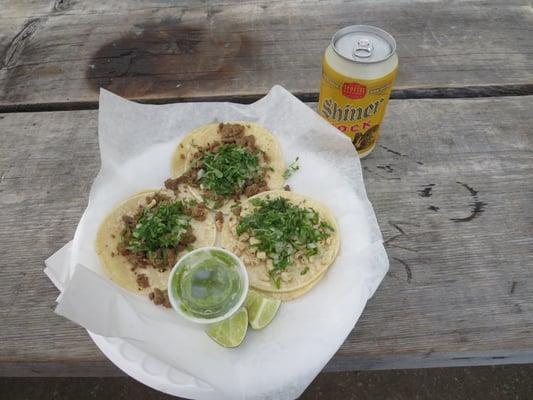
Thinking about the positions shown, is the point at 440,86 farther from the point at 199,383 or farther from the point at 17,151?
the point at 17,151

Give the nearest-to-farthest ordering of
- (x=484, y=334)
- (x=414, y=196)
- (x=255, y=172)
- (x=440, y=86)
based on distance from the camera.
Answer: (x=484, y=334)
(x=414, y=196)
(x=255, y=172)
(x=440, y=86)

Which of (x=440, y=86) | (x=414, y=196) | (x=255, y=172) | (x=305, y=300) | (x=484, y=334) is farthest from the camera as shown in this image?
(x=440, y=86)

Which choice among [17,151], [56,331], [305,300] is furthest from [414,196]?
[17,151]

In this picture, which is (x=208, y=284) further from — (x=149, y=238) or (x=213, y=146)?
(x=213, y=146)

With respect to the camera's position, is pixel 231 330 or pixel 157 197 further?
pixel 157 197

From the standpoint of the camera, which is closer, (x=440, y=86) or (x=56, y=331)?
(x=56, y=331)

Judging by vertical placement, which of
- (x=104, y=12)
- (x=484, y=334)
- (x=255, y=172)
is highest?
(x=104, y=12)

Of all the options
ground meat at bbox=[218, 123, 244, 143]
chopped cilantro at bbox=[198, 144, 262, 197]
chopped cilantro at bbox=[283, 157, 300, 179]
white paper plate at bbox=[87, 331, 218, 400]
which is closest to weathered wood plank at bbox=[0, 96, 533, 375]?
white paper plate at bbox=[87, 331, 218, 400]

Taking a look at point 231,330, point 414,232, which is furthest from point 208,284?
point 414,232
